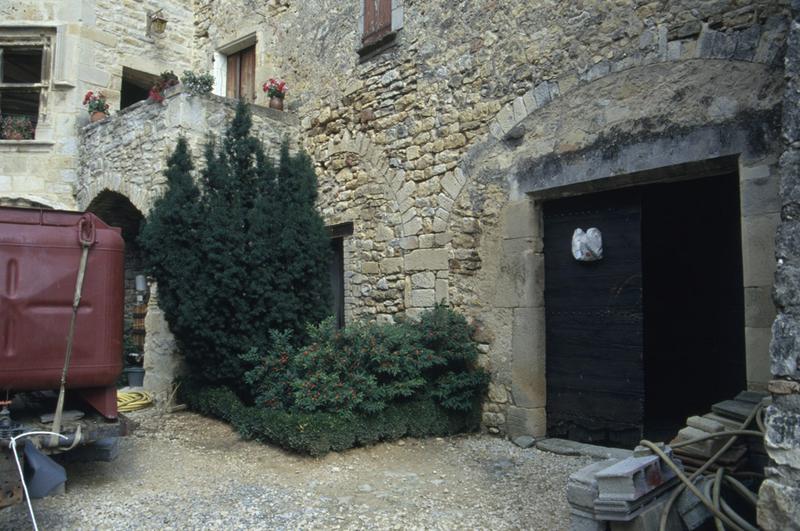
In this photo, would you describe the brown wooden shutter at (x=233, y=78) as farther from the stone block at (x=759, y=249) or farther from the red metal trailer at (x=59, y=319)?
the stone block at (x=759, y=249)

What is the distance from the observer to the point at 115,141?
8.31m

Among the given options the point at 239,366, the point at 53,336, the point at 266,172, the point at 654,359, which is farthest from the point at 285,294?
the point at 654,359

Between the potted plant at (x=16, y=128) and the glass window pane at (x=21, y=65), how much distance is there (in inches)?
43.0

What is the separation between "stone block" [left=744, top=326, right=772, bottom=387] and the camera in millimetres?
3934

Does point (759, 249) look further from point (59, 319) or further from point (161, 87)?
point (161, 87)

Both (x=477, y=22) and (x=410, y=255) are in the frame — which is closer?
(x=477, y=22)

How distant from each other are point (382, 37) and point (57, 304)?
14.7 feet

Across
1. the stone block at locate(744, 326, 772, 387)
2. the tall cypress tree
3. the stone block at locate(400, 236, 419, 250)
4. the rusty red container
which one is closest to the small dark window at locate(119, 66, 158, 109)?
the tall cypress tree

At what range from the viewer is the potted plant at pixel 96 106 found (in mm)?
9008

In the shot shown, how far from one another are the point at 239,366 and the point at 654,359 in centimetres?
396

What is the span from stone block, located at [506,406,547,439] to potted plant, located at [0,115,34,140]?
814 centimetres

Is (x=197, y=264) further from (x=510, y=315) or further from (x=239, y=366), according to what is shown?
(x=510, y=315)

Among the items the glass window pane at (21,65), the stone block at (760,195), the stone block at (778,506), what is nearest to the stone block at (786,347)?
the stone block at (778,506)

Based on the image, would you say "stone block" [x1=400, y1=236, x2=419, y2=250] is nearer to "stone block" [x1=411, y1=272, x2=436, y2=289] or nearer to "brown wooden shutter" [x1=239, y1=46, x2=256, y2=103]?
"stone block" [x1=411, y1=272, x2=436, y2=289]
